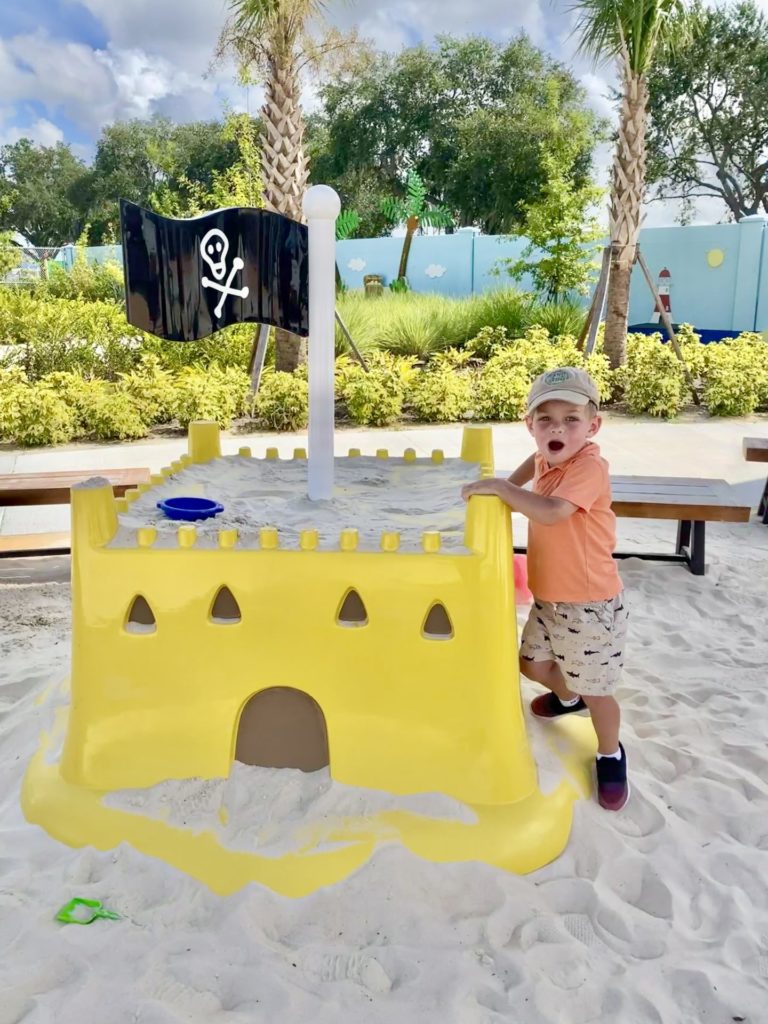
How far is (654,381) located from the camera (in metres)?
9.66

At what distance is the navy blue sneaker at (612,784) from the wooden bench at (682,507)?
6.30 ft

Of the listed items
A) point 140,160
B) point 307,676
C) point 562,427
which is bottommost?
point 307,676

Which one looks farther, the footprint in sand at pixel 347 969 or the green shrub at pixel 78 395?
the green shrub at pixel 78 395

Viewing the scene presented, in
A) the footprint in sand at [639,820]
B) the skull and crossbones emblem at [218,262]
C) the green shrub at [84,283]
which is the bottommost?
the footprint in sand at [639,820]

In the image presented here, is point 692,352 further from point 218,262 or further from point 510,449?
point 218,262

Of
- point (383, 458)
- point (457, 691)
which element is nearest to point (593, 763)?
point (457, 691)

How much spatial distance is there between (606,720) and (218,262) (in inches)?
76.6

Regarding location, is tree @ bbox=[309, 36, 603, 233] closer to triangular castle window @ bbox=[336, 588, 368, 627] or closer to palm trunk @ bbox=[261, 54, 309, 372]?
palm trunk @ bbox=[261, 54, 309, 372]

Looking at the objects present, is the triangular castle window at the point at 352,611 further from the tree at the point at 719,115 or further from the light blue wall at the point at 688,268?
the tree at the point at 719,115

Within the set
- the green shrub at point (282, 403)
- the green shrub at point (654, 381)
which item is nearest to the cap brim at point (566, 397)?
the green shrub at point (282, 403)

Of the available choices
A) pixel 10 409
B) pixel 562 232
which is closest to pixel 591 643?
pixel 10 409

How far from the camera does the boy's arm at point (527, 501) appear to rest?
2.14m

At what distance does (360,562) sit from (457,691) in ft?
1.37

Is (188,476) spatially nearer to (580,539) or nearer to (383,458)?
(383,458)
